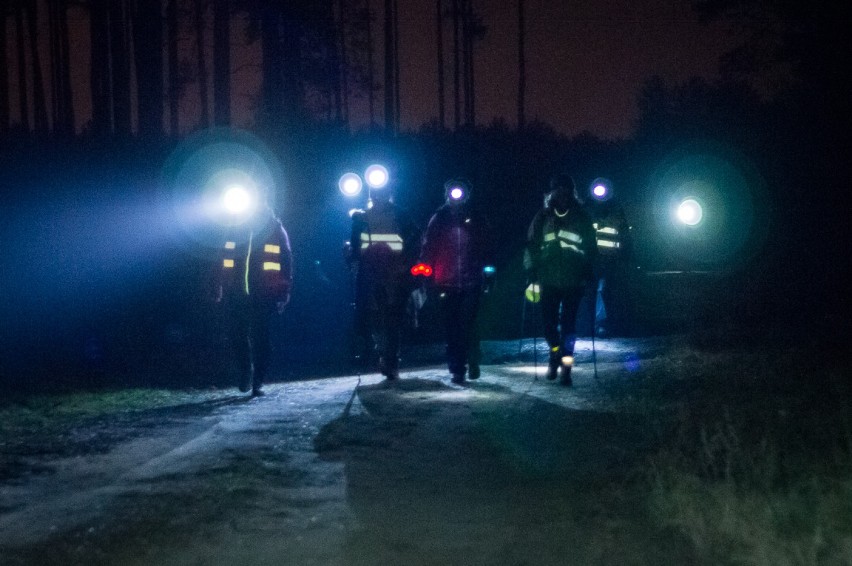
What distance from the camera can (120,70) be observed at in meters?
28.5

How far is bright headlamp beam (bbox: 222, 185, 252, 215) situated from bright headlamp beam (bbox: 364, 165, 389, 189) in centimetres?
141

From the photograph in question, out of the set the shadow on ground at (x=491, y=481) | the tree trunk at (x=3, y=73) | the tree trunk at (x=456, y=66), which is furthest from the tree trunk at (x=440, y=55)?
the shadow on ground at (x=491, y=481)

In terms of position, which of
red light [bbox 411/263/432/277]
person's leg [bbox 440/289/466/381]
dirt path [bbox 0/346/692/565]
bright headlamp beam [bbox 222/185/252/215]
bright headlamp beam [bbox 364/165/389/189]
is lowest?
dirt path [bbox 0/346/692/565]

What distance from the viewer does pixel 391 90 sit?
156 ft

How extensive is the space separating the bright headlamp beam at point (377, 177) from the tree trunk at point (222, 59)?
15657 millimetres

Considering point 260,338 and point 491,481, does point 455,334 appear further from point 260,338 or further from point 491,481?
point 491,481

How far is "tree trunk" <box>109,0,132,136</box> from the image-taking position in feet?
85.5

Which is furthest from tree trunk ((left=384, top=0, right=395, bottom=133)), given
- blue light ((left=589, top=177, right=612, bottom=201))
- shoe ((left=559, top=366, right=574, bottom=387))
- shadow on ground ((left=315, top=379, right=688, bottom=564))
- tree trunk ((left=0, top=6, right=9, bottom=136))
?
shadow on ground ((left=315, top=379, right=688, bottom=564))

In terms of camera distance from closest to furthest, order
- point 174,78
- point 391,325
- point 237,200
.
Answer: point 237,200
point 391,325
point 174,78

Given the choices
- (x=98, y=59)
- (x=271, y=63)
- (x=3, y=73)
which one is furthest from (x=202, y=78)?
(x=271, y=63)

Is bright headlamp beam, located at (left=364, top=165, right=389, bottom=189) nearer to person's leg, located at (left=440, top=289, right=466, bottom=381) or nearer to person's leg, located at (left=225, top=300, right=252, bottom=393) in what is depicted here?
person's leg, located at (left=440, top=289, right=466, bottom=381)

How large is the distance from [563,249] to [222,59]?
17740 millimetres

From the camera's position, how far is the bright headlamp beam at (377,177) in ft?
37.9

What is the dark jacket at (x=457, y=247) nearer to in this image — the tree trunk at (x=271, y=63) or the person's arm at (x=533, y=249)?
the person's arm at (x=533, y=249)
